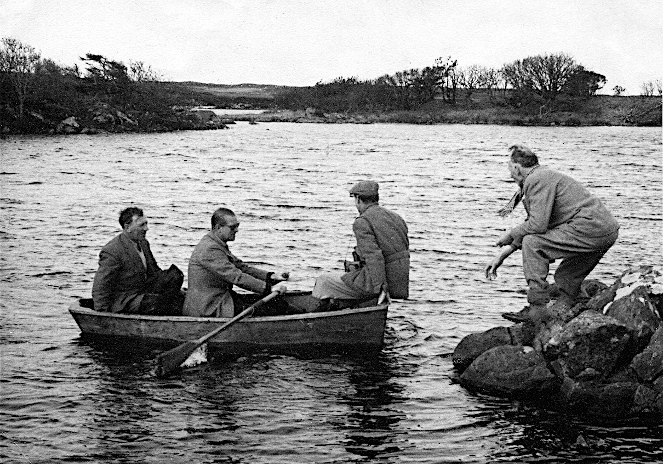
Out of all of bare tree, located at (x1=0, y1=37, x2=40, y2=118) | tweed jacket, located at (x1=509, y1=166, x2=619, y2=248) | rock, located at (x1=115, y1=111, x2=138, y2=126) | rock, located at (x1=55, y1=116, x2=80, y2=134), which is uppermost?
bare tree, located at (x1=0, y1=37, x2=40, y2=118)

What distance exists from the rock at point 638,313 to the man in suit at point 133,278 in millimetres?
5048

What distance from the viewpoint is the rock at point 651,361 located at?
8227 millimetres

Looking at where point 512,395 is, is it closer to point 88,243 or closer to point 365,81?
point 88,243

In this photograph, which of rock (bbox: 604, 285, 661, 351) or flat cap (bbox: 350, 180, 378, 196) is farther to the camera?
flat cap (bbox: 350, 180, 378, 196)

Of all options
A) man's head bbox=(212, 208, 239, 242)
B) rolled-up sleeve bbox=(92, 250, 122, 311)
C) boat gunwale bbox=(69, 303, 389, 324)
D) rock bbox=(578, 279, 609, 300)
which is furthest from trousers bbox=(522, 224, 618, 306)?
rolled-up sleeve bbox=(92, 250, 122, 311)

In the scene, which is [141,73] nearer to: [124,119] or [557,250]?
[124,119]

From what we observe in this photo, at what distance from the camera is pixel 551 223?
9.08 m

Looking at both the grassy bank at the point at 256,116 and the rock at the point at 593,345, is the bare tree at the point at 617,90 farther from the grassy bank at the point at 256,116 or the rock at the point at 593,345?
the rock at the point at 593,345

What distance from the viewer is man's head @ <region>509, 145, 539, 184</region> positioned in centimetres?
907

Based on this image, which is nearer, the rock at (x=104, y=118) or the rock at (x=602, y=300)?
the rock at (x=602, y=300)

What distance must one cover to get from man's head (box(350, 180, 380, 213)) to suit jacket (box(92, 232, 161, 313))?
106 inches

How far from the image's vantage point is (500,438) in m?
7.84

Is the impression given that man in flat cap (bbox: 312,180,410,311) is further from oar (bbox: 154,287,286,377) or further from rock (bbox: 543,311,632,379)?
rock (bbox: 543,311,632,379)

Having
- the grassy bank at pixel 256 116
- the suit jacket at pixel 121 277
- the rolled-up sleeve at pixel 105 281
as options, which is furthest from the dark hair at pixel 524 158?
the grassy bank at pixel 256 116
